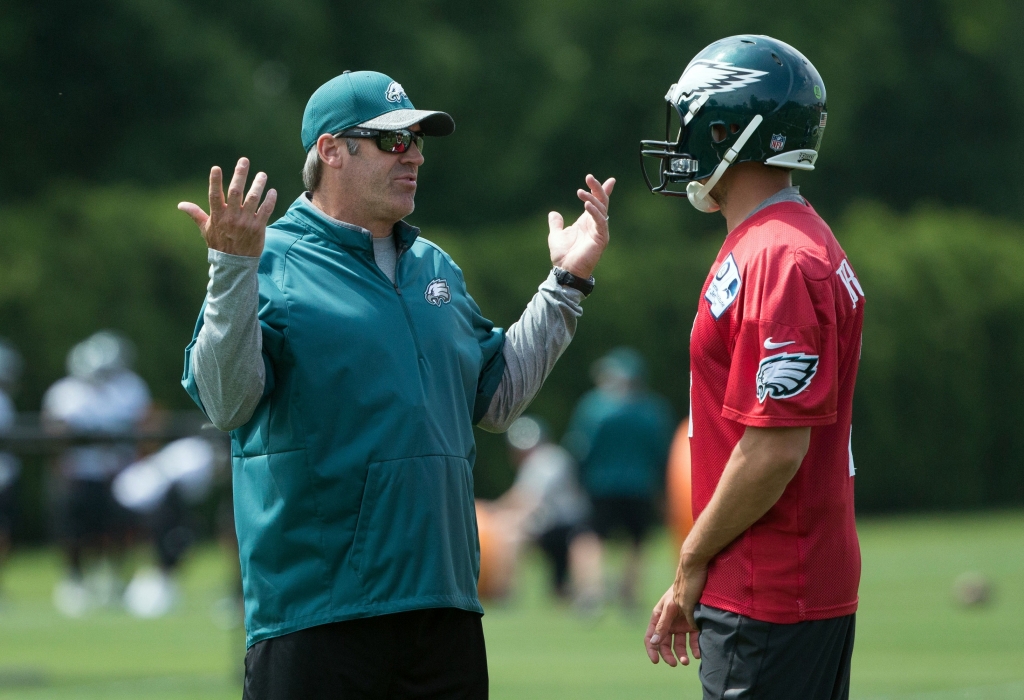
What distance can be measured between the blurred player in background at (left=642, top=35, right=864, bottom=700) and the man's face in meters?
0.84

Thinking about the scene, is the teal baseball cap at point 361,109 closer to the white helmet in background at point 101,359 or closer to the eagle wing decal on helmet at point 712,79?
the eagle wing decal on helmet at point 712,79

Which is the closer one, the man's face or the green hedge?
the man's face

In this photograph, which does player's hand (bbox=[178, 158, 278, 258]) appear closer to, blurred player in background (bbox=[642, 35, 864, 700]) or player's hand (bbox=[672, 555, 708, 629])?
blurred player in background (bbox=[642, 35, 864, 700])

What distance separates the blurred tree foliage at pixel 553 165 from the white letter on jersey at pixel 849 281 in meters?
18.0

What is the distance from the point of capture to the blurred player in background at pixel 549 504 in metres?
15.2

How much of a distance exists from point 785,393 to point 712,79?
912 millimetres

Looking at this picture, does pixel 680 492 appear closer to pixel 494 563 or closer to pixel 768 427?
pixel 494 563

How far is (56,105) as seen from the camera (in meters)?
29.2

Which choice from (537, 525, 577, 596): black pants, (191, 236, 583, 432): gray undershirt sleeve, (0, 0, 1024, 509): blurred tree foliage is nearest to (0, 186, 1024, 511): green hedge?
(0, 0, 1024, 509): blurred tree foliage

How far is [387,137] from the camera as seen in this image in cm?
425

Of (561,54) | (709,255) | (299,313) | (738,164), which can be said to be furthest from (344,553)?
(561,54)

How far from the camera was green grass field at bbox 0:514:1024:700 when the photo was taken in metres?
9.33

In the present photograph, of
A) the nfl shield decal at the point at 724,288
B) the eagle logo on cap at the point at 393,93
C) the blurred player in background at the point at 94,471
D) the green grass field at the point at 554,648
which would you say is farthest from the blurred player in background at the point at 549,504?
the nfl shield decal at the point at 724,288

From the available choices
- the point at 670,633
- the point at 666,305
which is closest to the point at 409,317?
the point at 670,633
